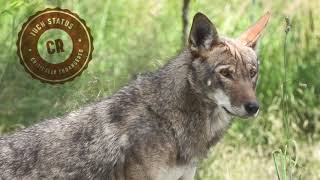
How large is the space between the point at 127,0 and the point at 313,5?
1790 mm

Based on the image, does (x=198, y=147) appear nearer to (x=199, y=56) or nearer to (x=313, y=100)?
(x=199, y=56)

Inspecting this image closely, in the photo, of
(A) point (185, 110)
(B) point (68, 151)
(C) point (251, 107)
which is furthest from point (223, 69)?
(B) point (68, 151)

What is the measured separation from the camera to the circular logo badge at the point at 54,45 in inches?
Answer: 323

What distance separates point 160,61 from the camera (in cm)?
824

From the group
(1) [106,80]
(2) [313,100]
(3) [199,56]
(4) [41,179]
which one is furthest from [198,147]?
(2) [313,100]

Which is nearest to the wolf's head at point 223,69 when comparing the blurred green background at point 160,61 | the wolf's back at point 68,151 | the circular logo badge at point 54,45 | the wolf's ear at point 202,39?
the wolf's ear at point 202,39

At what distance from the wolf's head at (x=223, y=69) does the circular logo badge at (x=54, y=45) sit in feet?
7.22

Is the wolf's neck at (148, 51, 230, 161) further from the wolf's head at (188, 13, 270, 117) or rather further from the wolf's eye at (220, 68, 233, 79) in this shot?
the wolf's eye at (220, 68, 233, 79)

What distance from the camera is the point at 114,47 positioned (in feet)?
28.1

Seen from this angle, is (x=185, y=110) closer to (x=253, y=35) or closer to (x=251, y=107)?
(x=251, y=107)

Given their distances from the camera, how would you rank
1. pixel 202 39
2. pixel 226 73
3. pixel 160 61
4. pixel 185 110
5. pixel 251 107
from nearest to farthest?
pixel 251 107, pixel 226 73, pixel 202 39, pixel 185 110, pixel 160 61

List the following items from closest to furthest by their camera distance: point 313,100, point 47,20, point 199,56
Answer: point 199,56, point 47,20, point 313,100

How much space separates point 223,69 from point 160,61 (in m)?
2.18

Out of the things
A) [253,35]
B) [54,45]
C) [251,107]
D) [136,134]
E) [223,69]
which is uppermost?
Answer: [253,35]
